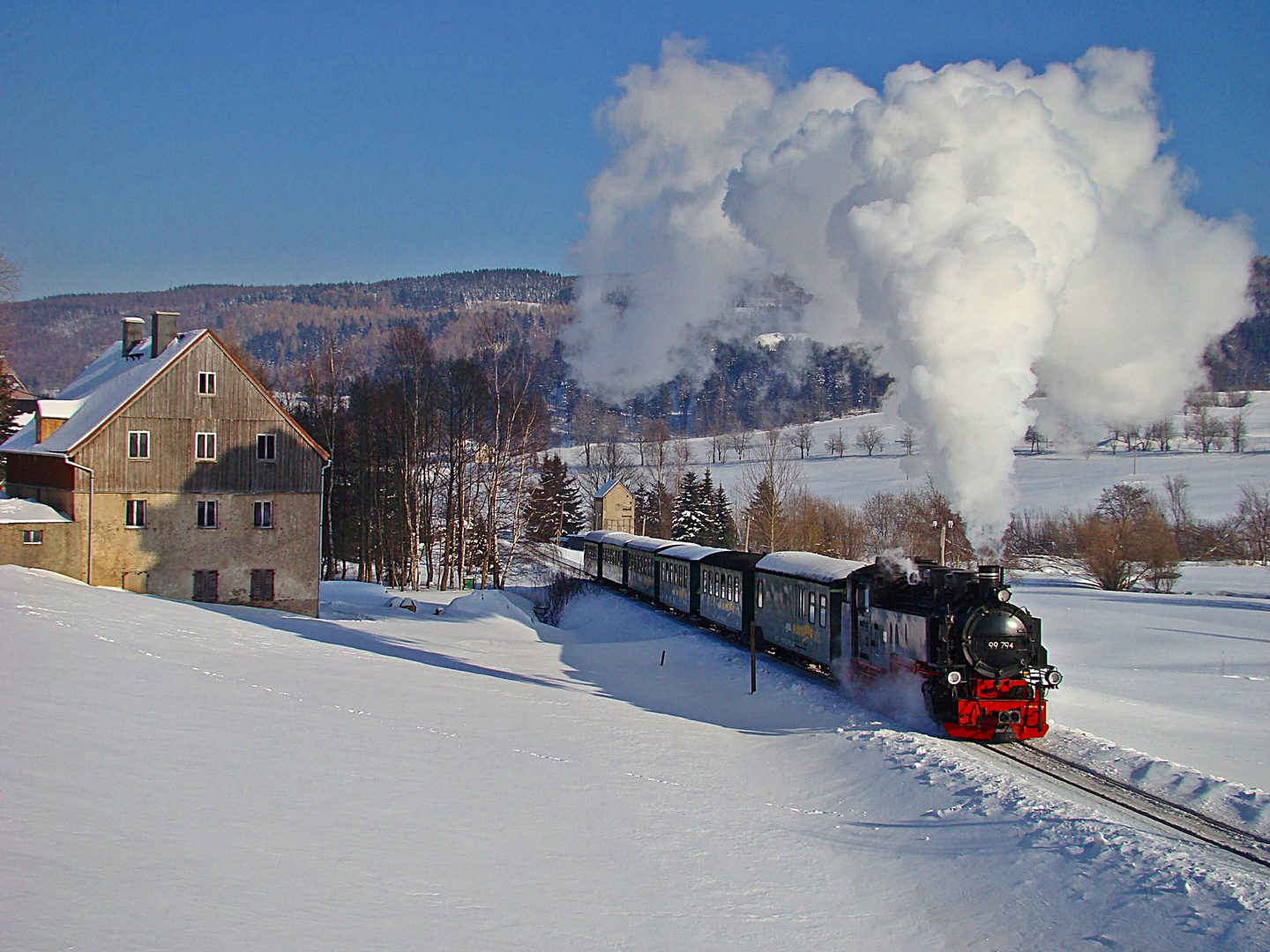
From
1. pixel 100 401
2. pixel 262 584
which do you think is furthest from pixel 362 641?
pixel 100 401

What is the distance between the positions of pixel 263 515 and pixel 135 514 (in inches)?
152

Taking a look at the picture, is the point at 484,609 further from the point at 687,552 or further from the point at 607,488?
the point at 607,488

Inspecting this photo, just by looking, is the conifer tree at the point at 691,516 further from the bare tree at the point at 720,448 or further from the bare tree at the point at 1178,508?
the bare tree at the point at 720,448

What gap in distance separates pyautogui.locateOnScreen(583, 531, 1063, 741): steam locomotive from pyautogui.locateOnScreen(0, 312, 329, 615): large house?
53.4 ft

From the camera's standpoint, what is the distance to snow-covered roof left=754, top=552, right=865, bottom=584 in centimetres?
2023

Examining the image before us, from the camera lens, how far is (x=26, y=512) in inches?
1102

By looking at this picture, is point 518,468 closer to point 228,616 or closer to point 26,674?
point 228,616

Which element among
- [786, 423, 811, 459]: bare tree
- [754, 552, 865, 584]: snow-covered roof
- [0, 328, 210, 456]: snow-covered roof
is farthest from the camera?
[786, 423, 811, 459]: bare tree

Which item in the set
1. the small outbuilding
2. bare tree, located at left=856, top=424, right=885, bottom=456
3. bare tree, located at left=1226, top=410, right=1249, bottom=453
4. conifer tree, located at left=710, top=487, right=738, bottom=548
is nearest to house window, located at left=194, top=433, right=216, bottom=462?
conifer tree, located at left=710, top=487, right=738, bottom=548

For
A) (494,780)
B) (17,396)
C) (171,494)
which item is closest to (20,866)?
(494,780)

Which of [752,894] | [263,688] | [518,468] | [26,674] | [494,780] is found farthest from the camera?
[518,468]

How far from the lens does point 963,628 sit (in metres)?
15.0

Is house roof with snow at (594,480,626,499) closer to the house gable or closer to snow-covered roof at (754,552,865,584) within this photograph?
the house gable

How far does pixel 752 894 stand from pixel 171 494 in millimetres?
26827
